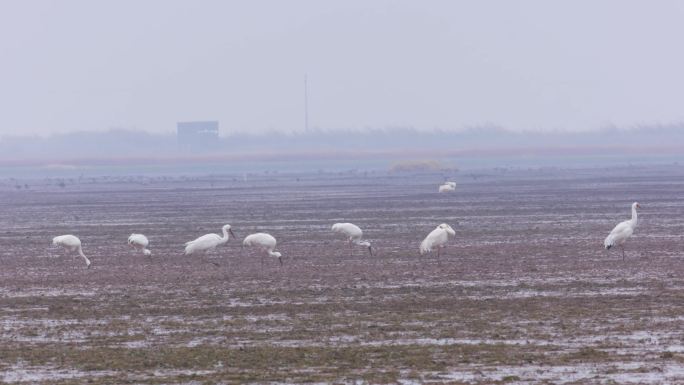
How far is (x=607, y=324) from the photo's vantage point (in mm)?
17094

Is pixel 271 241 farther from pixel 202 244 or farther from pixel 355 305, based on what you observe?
pixel 355 305

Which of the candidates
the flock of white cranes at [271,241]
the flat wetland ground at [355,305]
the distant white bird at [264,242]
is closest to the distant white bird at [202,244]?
the flock of white cranes at [271,241]

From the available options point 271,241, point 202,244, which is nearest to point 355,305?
point 271,241

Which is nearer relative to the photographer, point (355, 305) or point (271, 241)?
point (355, 305)

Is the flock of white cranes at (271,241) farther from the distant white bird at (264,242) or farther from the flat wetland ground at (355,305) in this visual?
the flat wetland ground at (355,305)

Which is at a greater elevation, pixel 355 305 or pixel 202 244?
pixel 202 244

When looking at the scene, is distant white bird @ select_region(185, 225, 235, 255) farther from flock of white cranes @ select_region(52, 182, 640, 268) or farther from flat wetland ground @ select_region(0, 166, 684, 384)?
flat wetland ground @ select_region(0, 166, 684, 384)

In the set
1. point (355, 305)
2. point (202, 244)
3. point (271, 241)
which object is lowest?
point (355, 305)

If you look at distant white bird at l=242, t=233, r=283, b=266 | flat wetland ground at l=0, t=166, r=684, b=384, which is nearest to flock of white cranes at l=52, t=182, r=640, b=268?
distant white bird at l=242, t=233, r=283, b=266

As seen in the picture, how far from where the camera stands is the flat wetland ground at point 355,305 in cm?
1448

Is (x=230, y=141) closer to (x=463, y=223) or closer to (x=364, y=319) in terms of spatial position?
(x=463, y=223)

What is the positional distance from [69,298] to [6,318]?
92.7 inches

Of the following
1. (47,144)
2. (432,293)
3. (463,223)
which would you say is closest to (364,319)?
(432,293)

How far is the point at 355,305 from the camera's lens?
1977cm
